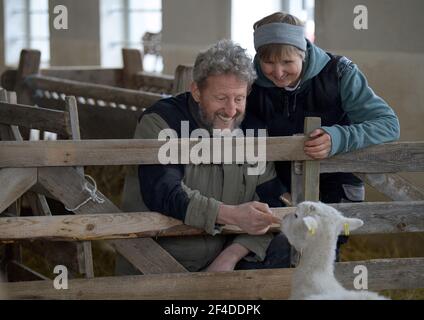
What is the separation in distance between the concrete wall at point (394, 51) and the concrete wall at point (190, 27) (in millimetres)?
1954

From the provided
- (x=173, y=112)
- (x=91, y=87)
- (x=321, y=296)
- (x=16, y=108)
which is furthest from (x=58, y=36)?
(x=321, y=296)

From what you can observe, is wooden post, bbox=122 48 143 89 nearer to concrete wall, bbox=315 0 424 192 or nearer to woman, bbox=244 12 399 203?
concrete wall, bbox=315 0 424 192

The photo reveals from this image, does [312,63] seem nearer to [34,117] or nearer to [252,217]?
[252,217]

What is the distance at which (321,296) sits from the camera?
2488mm

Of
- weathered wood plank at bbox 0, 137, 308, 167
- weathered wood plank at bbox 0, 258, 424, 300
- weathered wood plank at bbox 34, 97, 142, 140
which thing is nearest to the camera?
weathered wood plank at bbox 0, 137, 308, 167

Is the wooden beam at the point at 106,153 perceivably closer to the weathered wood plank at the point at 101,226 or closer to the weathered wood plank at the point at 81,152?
the weathered wood plank at the point at 81,152

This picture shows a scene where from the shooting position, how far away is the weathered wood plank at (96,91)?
199 inches

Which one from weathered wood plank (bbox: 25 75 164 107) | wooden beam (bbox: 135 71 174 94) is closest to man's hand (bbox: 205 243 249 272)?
weathered wood plank (bbox: 25 75 164 107)

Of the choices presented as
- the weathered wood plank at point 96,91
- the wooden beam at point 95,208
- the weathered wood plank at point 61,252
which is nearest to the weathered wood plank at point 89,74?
the weathered wood plank at point 96,91

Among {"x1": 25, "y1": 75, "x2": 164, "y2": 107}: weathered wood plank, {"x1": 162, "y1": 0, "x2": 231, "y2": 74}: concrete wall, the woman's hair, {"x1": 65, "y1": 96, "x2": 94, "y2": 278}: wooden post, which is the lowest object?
{"x1": 65, "y1": 96, "x2": 94, "y2": 278}: wooden post

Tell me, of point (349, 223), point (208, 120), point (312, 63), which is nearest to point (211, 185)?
point (208, 120)

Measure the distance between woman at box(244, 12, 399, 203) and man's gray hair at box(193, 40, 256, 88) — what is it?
0.12 meters

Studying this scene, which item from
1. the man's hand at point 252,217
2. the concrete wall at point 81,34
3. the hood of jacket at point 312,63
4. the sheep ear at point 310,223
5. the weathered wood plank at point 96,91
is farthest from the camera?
the concrete wall at point 81,34

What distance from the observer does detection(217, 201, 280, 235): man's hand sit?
2.79 m
